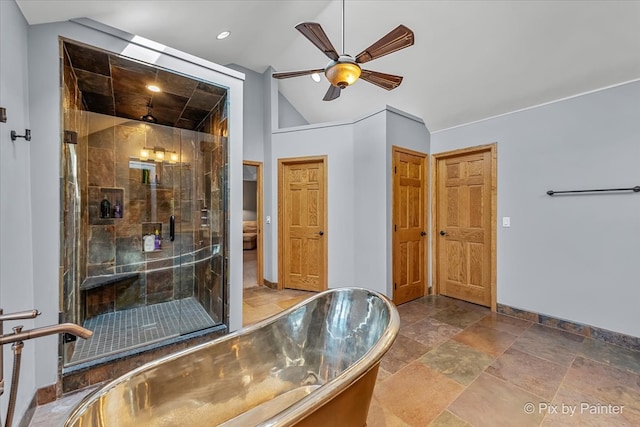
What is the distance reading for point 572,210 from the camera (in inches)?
102

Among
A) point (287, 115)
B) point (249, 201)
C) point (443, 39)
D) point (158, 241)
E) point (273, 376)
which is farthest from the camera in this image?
point (249, 201)

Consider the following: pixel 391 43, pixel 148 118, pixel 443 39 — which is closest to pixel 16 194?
pixel 148 118

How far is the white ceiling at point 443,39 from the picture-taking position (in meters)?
2.09

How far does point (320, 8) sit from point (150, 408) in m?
3.89

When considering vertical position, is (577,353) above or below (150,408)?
below

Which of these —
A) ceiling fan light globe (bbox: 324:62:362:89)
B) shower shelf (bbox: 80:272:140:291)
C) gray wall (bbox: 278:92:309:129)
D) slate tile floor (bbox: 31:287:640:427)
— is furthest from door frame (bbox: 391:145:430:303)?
shower shelf (bbox: 80:272:140:291)

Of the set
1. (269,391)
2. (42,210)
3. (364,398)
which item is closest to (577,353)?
(364,398)

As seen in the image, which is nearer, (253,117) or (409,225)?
(409,225)

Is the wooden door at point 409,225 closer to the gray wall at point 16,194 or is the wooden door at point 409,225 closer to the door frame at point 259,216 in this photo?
the door frame at point 259,216

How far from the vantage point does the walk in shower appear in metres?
2.15

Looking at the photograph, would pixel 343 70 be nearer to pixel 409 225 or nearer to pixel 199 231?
pixel 409 225

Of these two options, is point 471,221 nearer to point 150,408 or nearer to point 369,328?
point 369,328

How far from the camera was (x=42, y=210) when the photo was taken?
165 cm

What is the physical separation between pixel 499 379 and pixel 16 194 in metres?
3.27
